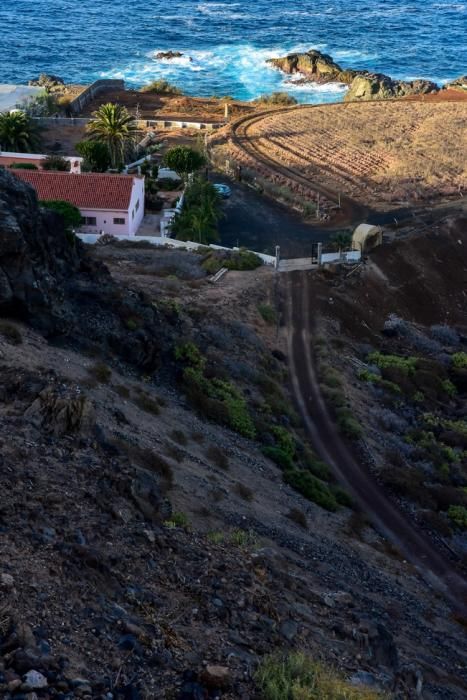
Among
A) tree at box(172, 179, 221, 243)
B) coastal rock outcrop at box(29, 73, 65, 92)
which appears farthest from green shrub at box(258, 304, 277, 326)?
coastal rock outcrop at box(29, 73, 65, 92)

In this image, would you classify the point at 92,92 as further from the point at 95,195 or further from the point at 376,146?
the point at 95,195

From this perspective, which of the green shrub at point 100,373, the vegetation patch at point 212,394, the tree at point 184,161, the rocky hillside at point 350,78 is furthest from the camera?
the rocky hillside at point 350,78

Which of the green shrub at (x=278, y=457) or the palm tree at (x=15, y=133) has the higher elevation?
the palm tree at (x=15, y=133)

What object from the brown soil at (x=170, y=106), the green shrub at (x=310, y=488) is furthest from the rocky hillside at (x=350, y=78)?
the green shrub at (x=310, y=488)

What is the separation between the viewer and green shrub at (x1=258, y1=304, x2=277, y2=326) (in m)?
43.2

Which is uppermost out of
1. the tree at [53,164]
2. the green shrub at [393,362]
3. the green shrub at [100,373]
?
the green shrub at [100,373]

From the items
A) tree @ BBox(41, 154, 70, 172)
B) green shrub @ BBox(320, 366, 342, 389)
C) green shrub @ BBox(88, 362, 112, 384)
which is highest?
green shrub @ BBox(88, 362, 112, 384)

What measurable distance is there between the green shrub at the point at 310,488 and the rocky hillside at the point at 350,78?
73793 millimetres

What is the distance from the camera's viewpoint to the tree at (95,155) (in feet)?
196

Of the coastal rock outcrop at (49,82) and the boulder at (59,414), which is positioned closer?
the boulder at (59,414)

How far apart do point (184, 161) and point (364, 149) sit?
2122 centimetres

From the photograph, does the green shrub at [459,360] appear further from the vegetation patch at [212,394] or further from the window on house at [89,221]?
the window on house at [89,221]

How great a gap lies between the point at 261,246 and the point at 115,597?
137 feet

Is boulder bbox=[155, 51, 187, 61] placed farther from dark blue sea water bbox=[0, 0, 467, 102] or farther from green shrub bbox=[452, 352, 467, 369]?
green shrub bbox=[452, 352, 467, 369]
